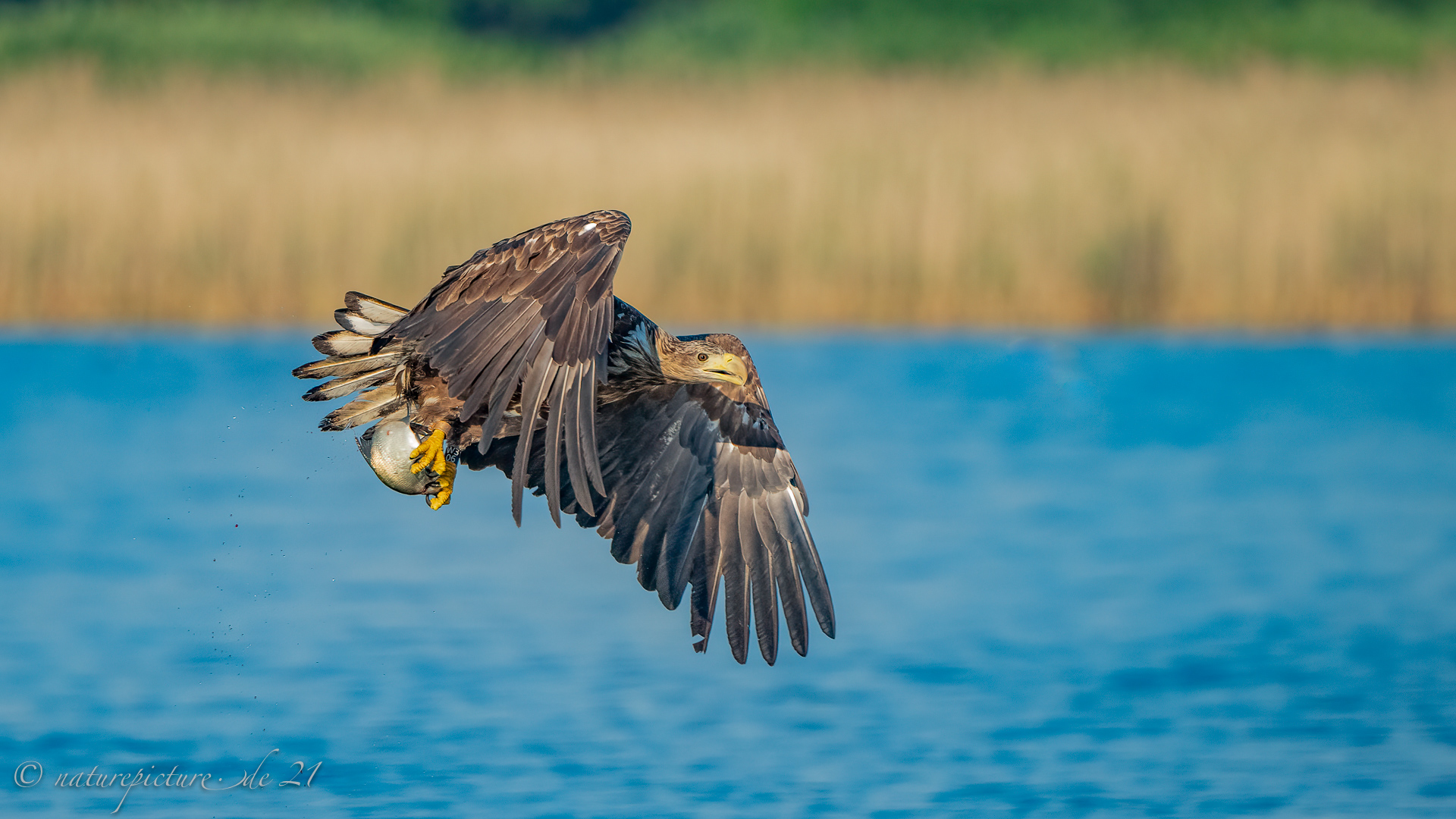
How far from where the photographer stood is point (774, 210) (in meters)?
15.2

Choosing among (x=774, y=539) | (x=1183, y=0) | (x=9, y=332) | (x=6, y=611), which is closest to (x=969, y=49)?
(x=1183, y=0)

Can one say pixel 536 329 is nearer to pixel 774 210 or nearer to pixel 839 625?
pixel 839 625

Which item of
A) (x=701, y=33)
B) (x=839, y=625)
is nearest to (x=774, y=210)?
(x=839, y=625)

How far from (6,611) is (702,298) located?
22.1ft

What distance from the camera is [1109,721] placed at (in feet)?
26.0

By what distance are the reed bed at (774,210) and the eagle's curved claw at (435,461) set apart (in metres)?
8.49

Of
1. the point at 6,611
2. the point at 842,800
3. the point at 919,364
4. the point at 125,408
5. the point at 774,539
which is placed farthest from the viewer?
the point at 919,364

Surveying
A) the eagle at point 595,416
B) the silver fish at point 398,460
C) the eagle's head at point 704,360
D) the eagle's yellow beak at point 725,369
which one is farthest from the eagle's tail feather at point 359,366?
the eagle's yellow beak at point 725,369

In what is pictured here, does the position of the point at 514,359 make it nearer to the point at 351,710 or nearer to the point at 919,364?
the point at 351,710

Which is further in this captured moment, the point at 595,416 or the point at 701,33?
the point at 701,33

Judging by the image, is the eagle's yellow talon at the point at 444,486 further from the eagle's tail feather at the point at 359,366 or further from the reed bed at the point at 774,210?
the reed bed at the point at 774,210

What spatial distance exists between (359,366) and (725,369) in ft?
3.64

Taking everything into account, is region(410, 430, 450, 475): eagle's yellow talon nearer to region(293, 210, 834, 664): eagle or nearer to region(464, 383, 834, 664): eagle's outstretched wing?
region(293, 210, 834, 664): eagle

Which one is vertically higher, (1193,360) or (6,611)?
(1193,360)
